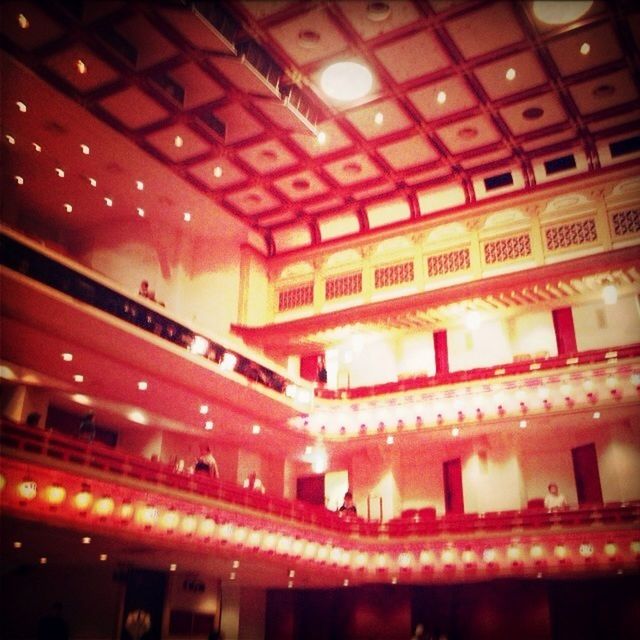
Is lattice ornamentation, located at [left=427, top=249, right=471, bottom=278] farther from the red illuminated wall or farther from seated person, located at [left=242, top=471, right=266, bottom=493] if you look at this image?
the red illuminated wall

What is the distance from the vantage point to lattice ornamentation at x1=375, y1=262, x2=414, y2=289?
1401 cm

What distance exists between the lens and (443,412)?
13195mm

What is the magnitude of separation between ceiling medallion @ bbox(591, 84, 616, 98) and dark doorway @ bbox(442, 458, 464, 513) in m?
7.27

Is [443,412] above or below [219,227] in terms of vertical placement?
below

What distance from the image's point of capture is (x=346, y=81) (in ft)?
35.7

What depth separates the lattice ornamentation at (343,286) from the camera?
47.6 feet

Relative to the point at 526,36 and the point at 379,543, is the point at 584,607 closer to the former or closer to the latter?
the point at 379,543

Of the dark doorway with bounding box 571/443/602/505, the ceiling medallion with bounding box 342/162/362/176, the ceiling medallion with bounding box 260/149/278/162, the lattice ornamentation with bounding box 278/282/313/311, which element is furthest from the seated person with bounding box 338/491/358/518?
the ceiling medallion with bounding box 260/149/278/162

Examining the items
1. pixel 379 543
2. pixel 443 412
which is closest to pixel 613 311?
pixel 443 412

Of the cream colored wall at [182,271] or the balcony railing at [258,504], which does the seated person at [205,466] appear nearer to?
the balcony railing at [258,504]

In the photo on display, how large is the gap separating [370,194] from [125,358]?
597 cm

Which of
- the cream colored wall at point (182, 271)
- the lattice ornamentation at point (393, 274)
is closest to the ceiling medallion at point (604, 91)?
the lattice ornamentation at point (393, 274)

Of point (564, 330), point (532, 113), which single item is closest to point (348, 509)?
point (564, 330)

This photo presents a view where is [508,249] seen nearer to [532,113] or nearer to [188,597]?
[532,113]
